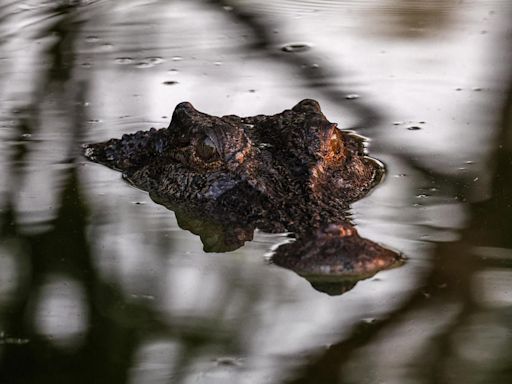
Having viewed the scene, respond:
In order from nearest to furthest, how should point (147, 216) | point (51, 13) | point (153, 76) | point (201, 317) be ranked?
point (201, 317) < point (147, 216) < point (153, 76) < point (51, 13)

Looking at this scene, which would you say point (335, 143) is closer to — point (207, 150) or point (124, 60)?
point (207, 150)

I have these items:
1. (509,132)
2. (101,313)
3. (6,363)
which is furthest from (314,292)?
(509,132)

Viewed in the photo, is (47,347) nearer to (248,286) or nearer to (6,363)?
(6,363)

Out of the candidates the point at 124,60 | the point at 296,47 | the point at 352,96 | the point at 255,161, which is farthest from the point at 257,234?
the point at 296,47

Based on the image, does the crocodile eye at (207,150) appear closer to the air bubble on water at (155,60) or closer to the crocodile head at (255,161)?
the crocodile head at (255,161)

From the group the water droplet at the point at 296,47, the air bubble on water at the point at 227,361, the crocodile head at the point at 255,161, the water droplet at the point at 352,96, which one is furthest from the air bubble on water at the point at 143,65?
the air bubble on water at the point at 227,361

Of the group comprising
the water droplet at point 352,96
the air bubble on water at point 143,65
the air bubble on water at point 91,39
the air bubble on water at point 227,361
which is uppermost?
the air bubble on water at point 91,39

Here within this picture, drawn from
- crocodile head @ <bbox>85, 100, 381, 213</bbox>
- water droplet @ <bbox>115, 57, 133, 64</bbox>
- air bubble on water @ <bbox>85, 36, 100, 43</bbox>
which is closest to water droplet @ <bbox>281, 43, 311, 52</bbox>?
water droplet @ <bbox>115, 57, 133, 64</bbox>
